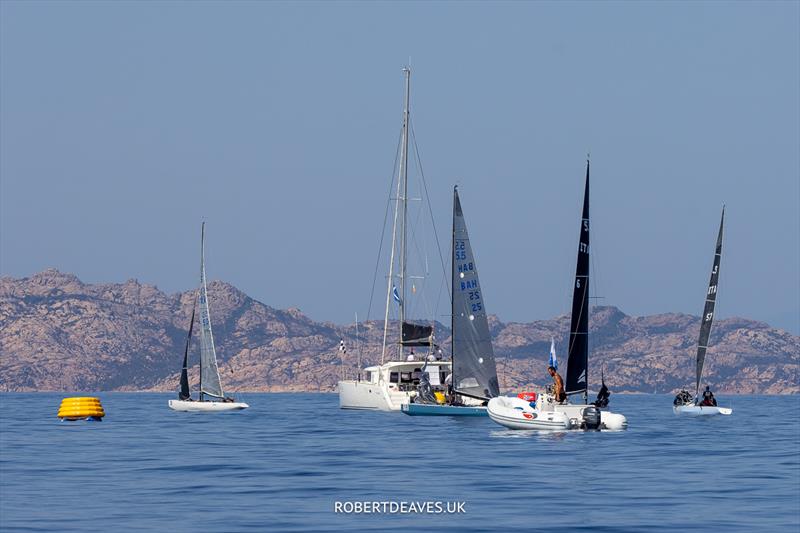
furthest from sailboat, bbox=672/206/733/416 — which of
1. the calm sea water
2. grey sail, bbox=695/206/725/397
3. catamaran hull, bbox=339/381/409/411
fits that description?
the calm sea water

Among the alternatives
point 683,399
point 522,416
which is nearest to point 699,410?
point 683,399

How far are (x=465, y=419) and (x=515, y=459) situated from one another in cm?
2979

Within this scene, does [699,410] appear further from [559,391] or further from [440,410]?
[559,391]

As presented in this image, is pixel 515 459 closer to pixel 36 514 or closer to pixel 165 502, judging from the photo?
pixel 165 502

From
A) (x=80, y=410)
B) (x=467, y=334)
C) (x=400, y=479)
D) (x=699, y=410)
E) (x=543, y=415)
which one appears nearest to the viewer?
(x=400, y=479)

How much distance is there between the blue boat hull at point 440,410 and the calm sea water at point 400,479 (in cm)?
1073

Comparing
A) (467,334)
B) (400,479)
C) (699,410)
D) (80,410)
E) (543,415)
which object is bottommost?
(400,479)

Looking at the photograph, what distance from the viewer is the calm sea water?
29344 mm

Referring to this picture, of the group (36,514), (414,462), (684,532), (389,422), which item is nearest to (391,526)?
(684,532)

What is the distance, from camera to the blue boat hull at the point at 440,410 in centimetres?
7688

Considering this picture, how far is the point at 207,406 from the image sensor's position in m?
94.9

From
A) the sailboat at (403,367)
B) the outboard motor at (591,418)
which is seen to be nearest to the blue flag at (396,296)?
the sailboat at (403,367)

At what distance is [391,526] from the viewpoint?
28438 millimetres

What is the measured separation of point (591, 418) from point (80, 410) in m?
35.1
